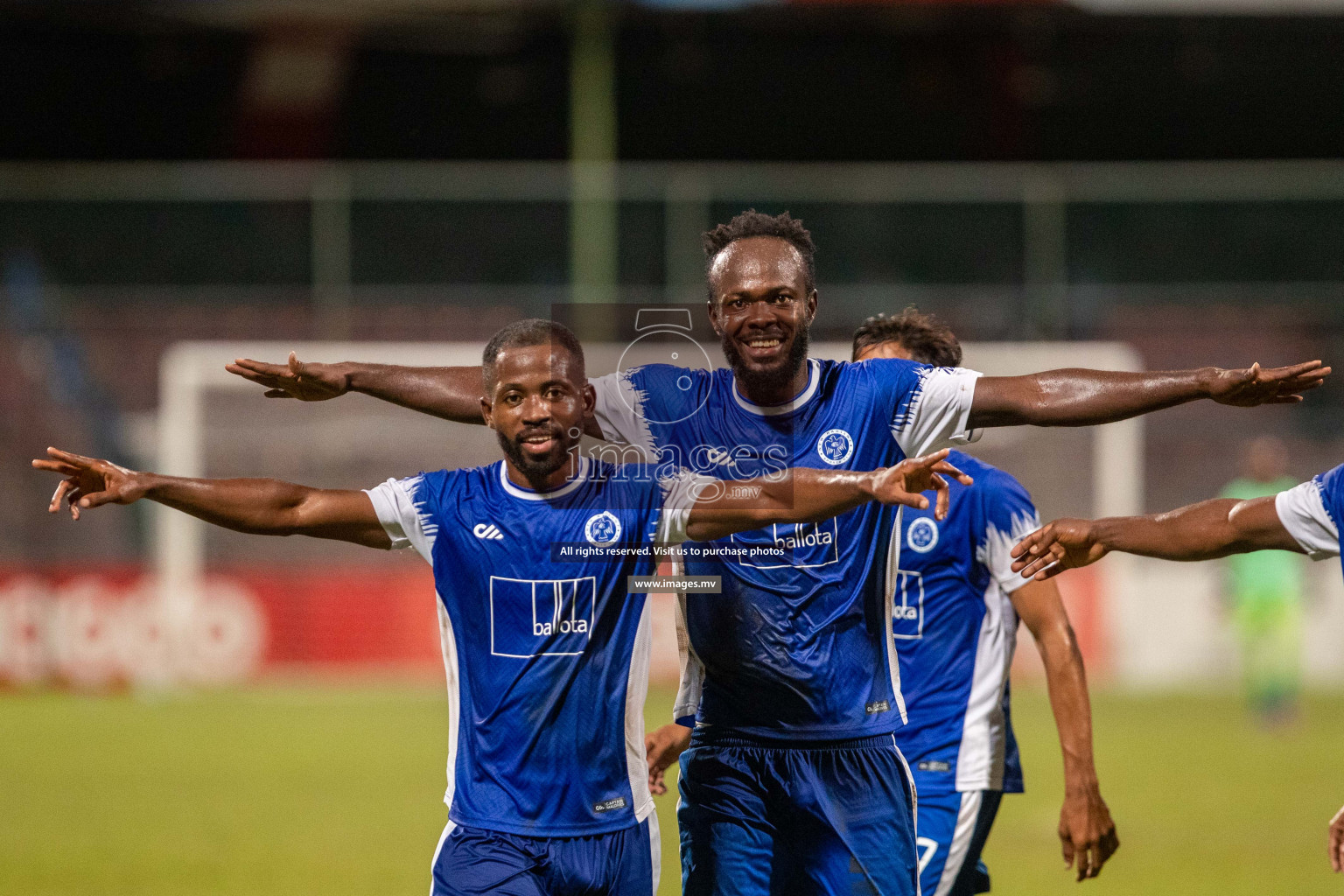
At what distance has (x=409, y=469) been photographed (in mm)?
18250

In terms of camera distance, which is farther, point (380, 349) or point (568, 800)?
point (380, 349)

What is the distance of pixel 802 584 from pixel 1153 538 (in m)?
1.03

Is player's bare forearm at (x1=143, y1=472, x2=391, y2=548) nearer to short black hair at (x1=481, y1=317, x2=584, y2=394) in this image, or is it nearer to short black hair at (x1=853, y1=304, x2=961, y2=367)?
short black hair at (x1=481, y1=317, x2=584, y2=394)

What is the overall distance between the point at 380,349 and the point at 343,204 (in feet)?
6.98

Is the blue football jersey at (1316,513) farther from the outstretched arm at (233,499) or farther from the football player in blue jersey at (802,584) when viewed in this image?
the outstretched arm at (233,499)

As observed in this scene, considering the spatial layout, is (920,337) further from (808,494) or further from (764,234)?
(808,494)

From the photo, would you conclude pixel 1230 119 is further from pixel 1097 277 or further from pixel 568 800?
pixel 568 800

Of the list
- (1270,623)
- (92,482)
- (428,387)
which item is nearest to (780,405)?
(428,387)

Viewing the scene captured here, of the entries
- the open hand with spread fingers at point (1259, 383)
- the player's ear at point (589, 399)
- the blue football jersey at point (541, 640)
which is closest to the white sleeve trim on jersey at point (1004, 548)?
the open hand with spread fingers at point (1259, 383)

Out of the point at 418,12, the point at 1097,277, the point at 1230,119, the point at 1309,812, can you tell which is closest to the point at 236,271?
the point at 418,12

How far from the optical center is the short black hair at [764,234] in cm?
452

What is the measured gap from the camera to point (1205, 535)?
14.0 feet

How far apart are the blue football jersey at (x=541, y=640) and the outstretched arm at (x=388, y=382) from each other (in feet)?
1.82

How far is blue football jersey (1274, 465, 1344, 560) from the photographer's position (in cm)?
401
